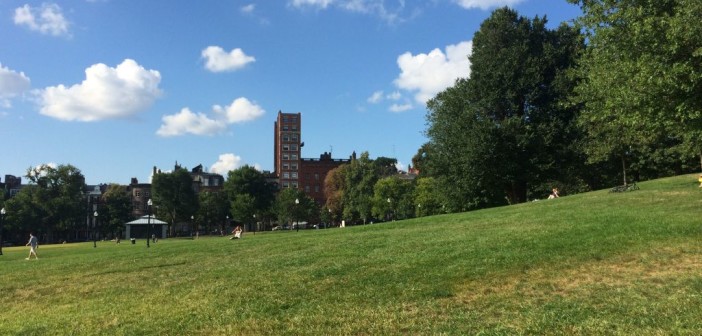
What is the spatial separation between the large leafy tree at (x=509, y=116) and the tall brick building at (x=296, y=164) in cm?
10961

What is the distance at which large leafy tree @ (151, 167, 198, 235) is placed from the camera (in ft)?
382

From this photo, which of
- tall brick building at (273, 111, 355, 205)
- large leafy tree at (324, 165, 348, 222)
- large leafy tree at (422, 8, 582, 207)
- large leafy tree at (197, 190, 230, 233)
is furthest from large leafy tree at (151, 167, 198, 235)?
large leafy tree at (422, 8, 582, 207)

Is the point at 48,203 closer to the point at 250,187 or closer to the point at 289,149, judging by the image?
the point at 250,187

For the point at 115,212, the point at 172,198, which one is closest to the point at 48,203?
the point at 115,212

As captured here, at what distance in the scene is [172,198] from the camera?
117 m

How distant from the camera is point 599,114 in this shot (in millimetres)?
19562

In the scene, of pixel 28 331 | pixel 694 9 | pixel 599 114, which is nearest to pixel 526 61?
pixel 599 114

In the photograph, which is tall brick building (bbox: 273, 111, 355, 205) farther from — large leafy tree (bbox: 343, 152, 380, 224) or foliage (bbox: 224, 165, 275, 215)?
large leafy tree (bbox: 343, 152, 380, 224)

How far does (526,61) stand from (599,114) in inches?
940

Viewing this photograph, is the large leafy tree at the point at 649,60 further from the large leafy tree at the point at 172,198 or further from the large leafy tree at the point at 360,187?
the large leafy tree at the point at 172,198

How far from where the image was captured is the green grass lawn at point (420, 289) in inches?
288

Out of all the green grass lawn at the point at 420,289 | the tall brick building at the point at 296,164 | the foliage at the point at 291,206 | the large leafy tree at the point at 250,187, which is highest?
the tall brick building at the point at 296,164

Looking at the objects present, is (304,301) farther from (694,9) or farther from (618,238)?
(694,9)

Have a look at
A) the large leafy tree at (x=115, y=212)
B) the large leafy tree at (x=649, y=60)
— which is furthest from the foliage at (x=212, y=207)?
the large leafy tree at (x=649, y=60)
